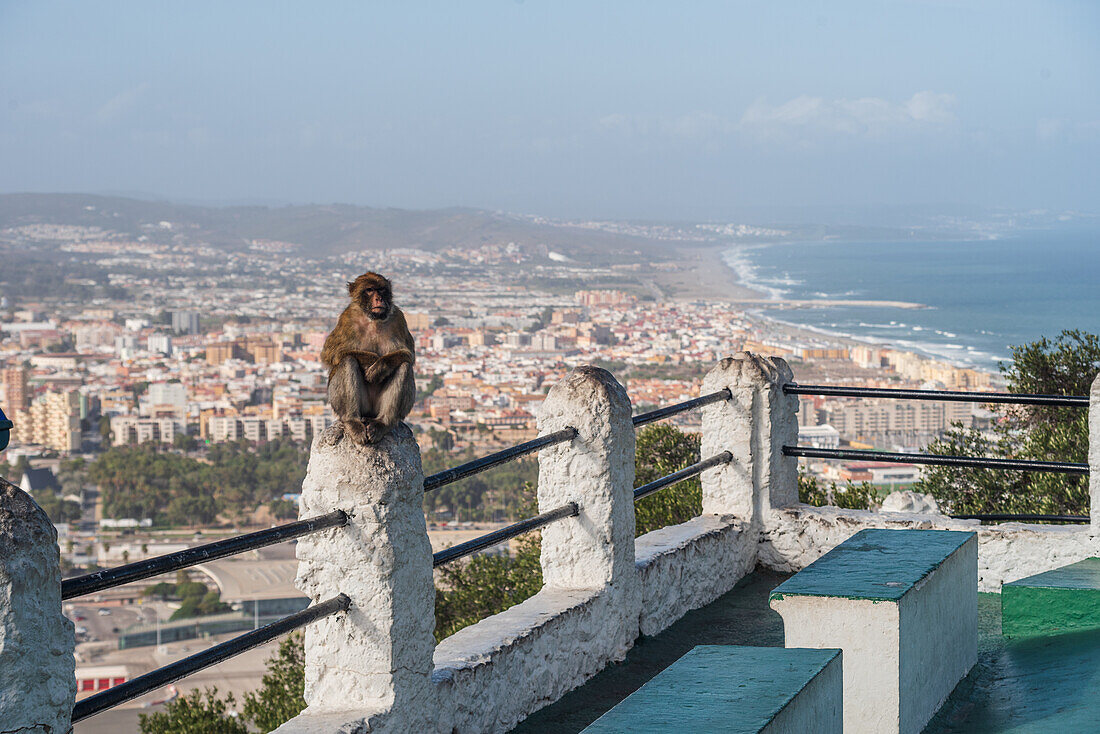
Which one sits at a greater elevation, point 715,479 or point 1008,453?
point 715,479

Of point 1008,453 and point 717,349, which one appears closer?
point 1008,453

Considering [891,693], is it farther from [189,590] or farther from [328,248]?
[328,248]

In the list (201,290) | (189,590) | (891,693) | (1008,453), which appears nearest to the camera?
(891,693)

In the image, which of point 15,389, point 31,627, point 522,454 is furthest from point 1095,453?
point 15,389

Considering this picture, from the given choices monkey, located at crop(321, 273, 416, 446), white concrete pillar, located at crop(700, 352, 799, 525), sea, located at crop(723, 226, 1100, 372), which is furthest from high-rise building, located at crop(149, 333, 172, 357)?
monkey, located at crop(321, 273, 416, 446)

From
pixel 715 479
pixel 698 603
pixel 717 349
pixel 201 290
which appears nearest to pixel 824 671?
pixel 698 603

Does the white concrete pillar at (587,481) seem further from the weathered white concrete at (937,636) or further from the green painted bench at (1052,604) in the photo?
the green painted bench at (1052,604)

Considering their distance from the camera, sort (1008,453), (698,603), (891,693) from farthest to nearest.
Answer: (1008,453) < (698,603) < (891,693)
